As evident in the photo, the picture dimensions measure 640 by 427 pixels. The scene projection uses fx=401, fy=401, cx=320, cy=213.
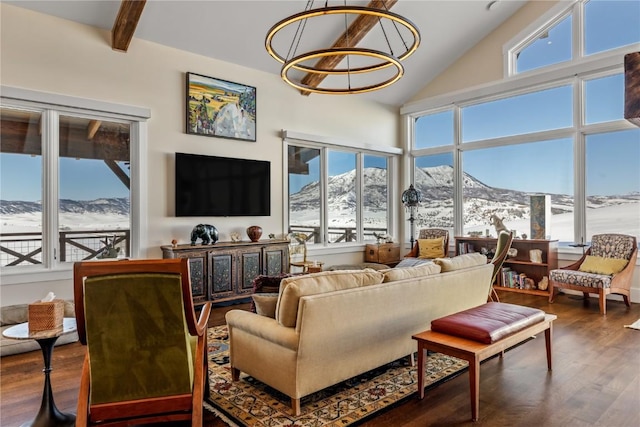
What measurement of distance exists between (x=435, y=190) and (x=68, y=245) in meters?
6.62

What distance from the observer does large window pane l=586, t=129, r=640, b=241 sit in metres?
5.85

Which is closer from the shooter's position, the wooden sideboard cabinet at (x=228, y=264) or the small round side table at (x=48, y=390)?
the small round side table at (x=48, y=390)

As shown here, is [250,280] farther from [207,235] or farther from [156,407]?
[156,407]

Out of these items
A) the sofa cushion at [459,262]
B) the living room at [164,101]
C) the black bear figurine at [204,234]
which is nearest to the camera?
the sofa cushion at [459,262]

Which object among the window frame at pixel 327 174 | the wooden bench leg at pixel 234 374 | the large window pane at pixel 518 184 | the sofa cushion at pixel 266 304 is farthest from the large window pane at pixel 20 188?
the large window pane at pixel 518 184

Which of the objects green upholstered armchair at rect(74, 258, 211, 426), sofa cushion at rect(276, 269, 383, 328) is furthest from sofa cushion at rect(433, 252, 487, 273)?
green upholstered armchair at rect(74, 258, 211, 426)

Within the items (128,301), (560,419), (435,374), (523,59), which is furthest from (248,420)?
(523,59)

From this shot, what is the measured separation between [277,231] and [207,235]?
1.50 metres

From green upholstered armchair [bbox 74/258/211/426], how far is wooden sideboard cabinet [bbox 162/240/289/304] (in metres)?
3.19

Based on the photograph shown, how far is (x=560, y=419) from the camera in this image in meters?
2.51

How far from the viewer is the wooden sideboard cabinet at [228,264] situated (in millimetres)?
5262

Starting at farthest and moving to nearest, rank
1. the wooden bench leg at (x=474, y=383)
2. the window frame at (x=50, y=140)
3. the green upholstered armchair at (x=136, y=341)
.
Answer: the window frame at (x=50, y=140) < the wooden bench leg at (x=474, y=383) < the green upholstered armchair at (x=136, y=341)

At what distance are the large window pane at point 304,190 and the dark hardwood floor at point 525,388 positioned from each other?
4007mm

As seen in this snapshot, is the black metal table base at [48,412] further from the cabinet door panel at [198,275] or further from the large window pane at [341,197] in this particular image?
the large window pane at [341,197]
